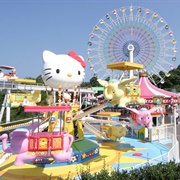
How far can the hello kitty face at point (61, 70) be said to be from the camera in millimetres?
9000

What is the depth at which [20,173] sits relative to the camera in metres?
8.11

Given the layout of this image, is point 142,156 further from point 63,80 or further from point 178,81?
point 178,81

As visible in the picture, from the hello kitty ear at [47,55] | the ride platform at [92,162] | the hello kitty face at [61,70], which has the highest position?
the hello kitty ear at [47,55]

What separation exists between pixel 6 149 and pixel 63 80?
11.2 feet

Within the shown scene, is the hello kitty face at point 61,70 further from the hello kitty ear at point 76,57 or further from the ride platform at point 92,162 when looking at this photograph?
the ride platform at point 92,162

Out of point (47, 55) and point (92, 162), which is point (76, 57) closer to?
point (47, 55)

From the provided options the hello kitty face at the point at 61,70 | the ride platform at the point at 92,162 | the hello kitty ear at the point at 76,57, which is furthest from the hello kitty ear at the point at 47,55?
the ride platform at the point at 92,162

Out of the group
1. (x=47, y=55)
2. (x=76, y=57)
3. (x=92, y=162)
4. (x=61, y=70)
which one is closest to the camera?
(x=61, y=70)

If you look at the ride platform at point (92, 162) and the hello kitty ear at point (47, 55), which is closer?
the ride platform at point (92, 162)

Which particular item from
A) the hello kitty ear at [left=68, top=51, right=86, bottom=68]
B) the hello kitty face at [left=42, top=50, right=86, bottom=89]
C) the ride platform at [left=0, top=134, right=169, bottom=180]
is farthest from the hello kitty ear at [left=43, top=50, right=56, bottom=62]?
the ride platform at [left=0, top=134, right=169, bottom=180]

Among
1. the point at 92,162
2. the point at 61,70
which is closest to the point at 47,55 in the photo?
the point at 61,70

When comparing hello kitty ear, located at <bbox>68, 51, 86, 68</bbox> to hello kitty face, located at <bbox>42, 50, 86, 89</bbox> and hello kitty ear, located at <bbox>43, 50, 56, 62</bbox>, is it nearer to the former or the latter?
hello kitty face, located at <bbox>42, 50, 86, 89</bbox>

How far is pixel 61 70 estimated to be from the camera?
899 centimetres

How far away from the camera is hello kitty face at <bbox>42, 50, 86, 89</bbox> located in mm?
9000
